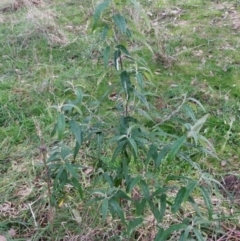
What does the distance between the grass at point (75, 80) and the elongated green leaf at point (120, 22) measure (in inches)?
8.0

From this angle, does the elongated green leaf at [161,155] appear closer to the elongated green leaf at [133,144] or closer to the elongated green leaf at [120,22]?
the elongated green leaf at [133,144]

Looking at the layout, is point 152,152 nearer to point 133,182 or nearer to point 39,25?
point 133,182

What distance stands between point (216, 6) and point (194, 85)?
1.75m

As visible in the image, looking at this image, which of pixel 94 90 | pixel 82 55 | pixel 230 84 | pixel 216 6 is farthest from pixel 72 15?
pixel 230 84

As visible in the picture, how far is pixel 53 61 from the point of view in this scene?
3.64m

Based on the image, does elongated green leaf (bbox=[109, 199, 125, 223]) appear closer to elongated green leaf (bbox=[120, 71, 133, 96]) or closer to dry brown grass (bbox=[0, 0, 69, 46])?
elongated green leaf (bbox=[120, 71, 133, 96])

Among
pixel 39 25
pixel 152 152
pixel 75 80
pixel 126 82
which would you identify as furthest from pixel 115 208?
pixel 39 25

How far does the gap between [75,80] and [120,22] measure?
1.93m

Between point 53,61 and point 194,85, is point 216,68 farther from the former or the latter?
point 53,61

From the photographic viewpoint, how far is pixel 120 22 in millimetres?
1398

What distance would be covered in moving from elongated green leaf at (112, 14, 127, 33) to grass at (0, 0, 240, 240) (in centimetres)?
20

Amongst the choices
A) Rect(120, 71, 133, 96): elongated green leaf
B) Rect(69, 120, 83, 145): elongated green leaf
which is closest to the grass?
Rect(69, 120, 83, 145): elongated green leaf

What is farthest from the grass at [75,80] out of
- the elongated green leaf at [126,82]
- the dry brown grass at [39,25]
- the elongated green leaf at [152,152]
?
the elongated green leaf at [152,152]

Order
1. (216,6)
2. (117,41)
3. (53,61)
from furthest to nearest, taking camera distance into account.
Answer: (216,6)
(53,61)
(117,41)
